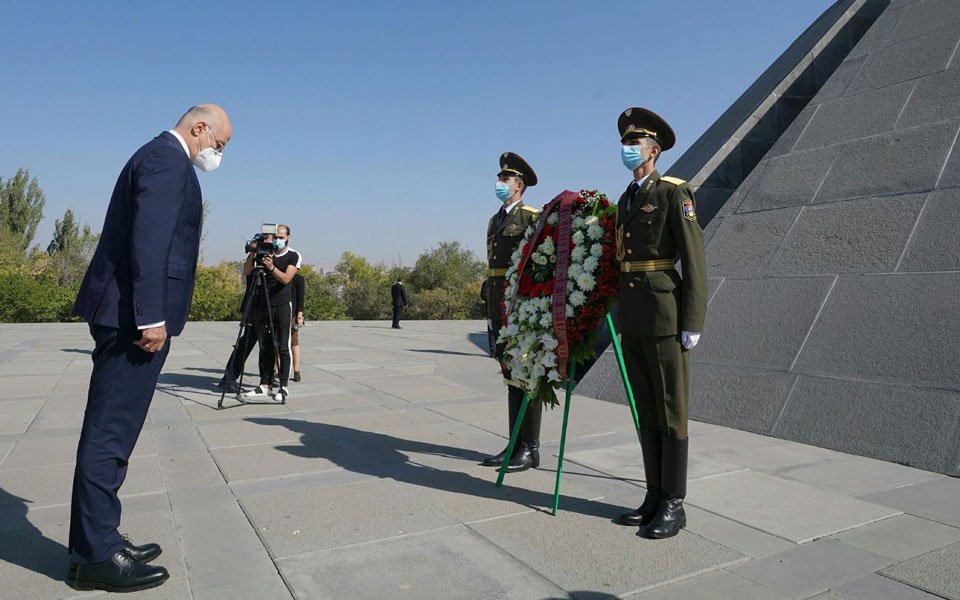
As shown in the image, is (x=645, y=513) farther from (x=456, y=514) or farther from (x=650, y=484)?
(x=456, y=514)

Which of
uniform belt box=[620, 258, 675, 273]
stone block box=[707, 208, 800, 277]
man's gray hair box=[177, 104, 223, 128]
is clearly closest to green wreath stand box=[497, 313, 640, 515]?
uniform belt box=[620, 258, 675, 273]

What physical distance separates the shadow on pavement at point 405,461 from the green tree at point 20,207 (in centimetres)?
5528

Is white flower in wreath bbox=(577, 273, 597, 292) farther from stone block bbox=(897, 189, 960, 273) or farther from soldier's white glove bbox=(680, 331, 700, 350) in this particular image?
stone block bbox=(897, 189, 960, 273)

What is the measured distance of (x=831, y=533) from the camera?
362cm

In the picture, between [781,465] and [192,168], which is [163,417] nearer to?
[192,168]

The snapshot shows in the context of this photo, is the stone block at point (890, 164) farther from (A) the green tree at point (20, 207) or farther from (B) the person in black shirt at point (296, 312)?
(A) the green tree at point (20, 207)

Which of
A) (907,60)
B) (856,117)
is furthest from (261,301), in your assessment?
(907,60)

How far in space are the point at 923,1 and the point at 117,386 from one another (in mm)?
11567

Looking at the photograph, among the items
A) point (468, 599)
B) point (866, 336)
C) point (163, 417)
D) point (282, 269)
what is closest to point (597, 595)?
point (468, 599)

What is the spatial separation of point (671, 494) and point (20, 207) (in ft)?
199

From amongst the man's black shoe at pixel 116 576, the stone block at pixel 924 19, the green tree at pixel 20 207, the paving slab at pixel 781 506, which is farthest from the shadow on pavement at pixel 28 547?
the green tree at pixel 20 207

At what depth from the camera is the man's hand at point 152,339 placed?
3008 millimetres

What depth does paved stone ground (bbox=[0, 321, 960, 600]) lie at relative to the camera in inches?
120

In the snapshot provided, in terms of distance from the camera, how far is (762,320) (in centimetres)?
683
